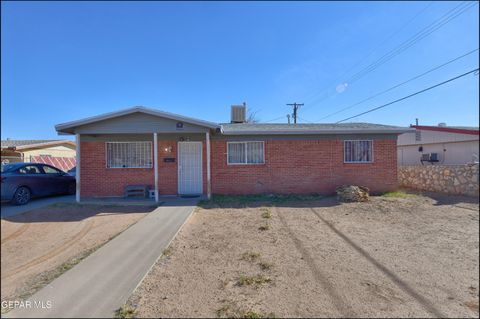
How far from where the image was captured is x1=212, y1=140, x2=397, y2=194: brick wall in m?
10.5

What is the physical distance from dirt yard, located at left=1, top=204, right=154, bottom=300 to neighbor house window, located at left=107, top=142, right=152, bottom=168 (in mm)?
2043

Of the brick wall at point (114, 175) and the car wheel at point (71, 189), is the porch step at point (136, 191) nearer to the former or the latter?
the brick wall at point (114, 175)

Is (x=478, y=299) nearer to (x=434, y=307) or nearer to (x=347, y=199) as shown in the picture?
(x=434, y=307)

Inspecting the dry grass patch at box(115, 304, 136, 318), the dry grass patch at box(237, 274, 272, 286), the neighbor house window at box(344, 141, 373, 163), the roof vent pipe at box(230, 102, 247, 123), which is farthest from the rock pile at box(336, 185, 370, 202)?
the dry grass patch at box(115, 304, 136, 318)

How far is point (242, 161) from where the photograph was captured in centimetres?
1062

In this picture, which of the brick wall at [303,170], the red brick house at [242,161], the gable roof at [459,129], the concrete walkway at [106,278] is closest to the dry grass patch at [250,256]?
the concrete walkway at [106,278]

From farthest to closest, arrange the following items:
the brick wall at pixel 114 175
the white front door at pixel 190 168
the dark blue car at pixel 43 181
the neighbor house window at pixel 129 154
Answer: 1. the white front door at pixel 190 168
2. the neighbor house window at pixel 129 154
3. the brick wall at pixel 114 175
4. the dark blue car at pixel 43 181

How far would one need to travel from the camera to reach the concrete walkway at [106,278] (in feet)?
8.70

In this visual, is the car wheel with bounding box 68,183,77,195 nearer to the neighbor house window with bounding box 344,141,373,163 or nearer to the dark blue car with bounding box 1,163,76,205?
the dark blue car with bounding box 1,163,76,205

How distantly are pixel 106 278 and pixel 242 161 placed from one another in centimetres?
753

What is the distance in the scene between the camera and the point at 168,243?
16.4 ft

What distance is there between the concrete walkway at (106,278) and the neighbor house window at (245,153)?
16.6 feet

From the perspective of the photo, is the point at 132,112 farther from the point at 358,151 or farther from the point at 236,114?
the point at 358,151

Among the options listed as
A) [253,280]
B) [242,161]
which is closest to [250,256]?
[253,280]
